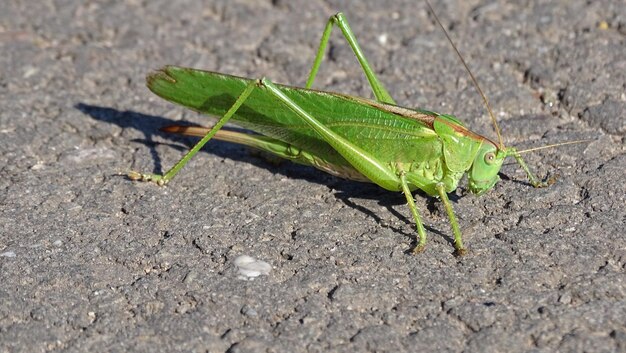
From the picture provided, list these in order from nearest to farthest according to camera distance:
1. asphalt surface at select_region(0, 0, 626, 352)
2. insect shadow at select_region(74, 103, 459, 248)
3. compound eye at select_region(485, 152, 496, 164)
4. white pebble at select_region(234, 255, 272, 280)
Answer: asphalt surface at select_region(0, 0, 626, 352)
white pebble at select_region(234, 255, 272, 280)
compound eye at select_region(485, 152, 496, 164)
insect shadow at select_region(74, 103, 459, 248)

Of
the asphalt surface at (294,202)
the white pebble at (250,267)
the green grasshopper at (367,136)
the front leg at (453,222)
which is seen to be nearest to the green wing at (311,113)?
the green grasshopper at (367,136)

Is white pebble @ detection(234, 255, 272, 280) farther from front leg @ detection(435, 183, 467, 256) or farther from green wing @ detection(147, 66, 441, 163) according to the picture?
front leg @ detection(435, 183, 467, 256)

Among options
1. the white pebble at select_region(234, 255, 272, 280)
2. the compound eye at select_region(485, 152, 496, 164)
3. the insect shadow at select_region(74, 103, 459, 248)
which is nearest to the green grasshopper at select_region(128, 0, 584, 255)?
the compound eye at select_region(485, 152, 496, 164)

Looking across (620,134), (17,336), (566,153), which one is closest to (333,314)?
(17,336)

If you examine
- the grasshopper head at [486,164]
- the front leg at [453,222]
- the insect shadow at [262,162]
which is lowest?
the insect shadow at [262,162]

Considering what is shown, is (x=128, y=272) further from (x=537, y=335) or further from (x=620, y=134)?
(x=620, y=134)

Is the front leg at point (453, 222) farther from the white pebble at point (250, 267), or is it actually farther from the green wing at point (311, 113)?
the white pebble at point (250, 267)
